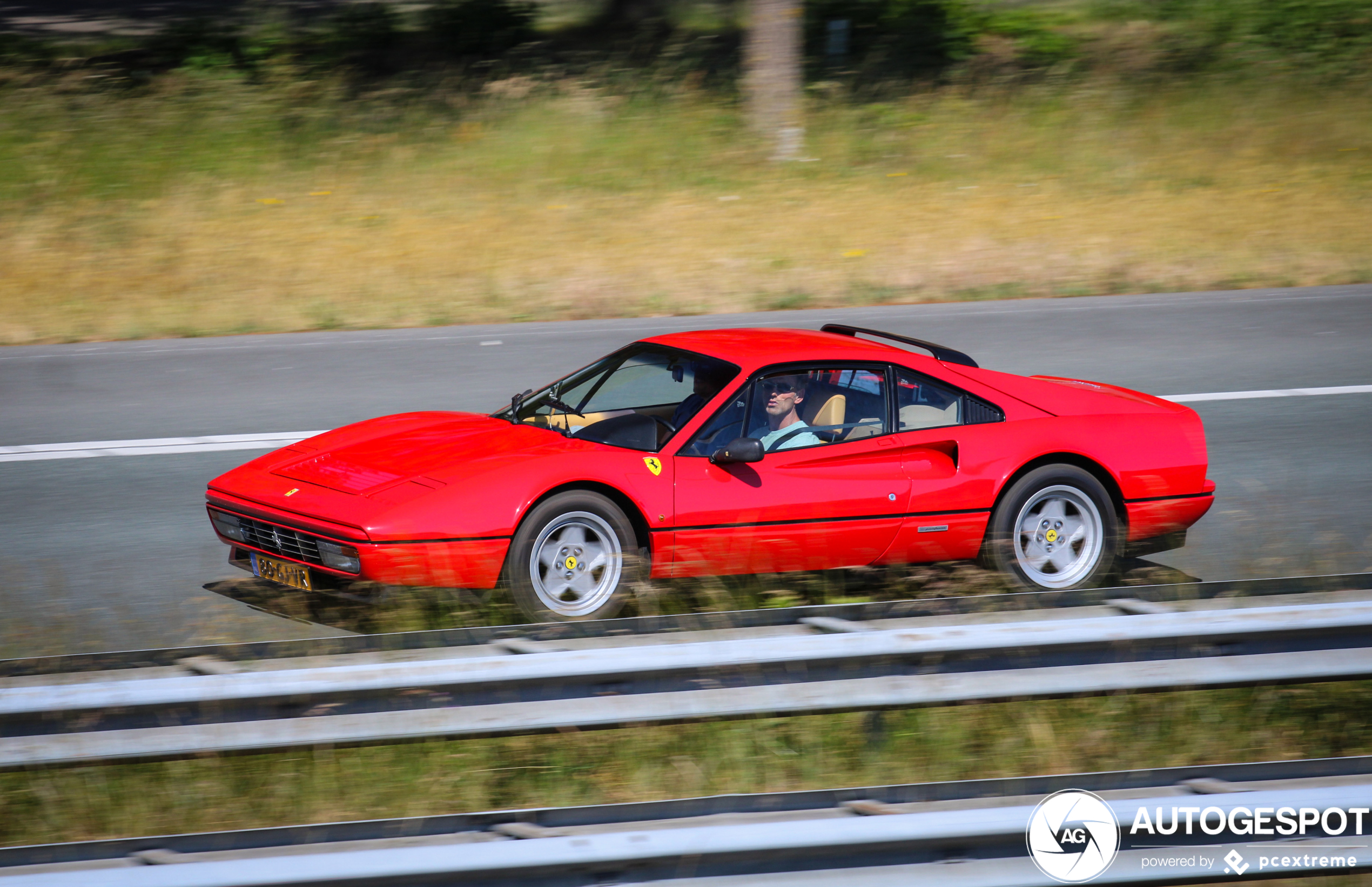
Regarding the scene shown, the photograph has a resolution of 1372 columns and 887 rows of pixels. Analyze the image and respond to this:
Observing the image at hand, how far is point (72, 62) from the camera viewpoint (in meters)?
20.0

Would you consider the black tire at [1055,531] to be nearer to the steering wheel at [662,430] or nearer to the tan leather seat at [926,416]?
the tan leather seat at [926,416]

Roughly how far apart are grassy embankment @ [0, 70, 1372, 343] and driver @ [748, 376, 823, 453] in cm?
714

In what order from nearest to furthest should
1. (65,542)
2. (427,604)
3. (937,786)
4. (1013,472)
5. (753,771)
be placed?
(937,786) < (753,771) < (427,604) < (1013,472) < (65,542)

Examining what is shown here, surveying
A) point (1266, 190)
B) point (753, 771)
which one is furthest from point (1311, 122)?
point (753, 771)

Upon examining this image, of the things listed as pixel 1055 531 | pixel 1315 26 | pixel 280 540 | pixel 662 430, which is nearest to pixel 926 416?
pixel 1055 531

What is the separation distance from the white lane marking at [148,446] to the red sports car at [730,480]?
8.45ft

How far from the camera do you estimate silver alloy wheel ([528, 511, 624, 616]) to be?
213 inches

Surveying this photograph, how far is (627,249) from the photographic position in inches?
601

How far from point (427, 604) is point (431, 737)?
5.49ft

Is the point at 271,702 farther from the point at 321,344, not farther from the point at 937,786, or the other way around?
the point at 321,344

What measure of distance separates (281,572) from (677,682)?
2.30m

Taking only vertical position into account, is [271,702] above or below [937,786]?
above

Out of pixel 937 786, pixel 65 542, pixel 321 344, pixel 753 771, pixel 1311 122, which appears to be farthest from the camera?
pixel 1311 122

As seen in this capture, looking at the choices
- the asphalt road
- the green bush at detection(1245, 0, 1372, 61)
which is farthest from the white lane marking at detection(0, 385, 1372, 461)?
the green bush at detection(1245, 0, 1372, 61)
